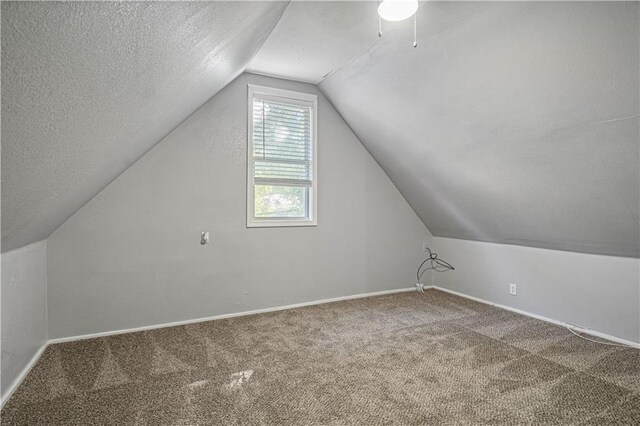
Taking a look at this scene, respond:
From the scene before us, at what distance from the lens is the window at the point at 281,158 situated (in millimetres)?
3717

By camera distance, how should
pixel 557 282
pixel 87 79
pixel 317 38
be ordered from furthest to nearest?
pixel 557 282
pixel 317 38
pixel 87 79

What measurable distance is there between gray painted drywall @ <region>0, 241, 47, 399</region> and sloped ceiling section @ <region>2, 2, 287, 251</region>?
6.9 inches

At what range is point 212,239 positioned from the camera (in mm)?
3508

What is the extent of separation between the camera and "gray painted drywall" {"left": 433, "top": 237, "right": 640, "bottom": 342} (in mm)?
2924

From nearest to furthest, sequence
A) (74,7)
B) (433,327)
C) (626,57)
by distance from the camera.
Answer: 1. (74,7)
2. (626,57)
3. (433,327)

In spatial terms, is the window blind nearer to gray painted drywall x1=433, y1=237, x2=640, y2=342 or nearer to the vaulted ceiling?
the vaulted ceiling

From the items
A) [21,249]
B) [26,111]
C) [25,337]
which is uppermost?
[26,111]

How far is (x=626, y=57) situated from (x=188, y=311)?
12.3 ft

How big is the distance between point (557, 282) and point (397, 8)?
2966 millimetres

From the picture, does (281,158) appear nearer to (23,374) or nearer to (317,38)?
(317,38)

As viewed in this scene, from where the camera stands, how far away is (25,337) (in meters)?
2.37

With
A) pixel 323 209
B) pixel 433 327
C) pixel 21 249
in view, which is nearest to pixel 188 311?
pixel 21 249

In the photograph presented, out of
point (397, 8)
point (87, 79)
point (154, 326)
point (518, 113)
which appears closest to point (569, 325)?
point (518, 113)

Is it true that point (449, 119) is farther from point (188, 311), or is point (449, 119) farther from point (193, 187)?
point (188, 311)
